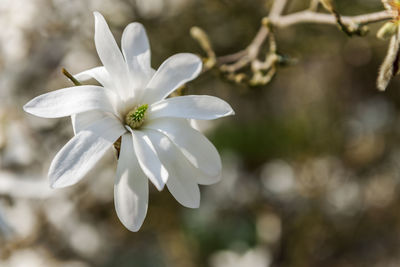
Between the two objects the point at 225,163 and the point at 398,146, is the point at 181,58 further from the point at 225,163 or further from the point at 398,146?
the point at 398,146

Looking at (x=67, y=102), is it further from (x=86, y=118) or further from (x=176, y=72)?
(x=176, y=72)

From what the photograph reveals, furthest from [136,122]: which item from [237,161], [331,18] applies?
[237,161]

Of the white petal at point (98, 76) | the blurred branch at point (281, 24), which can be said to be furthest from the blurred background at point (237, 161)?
the white petal at point (98, 76)

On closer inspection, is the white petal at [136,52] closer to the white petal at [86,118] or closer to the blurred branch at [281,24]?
the white petal at [86,118]

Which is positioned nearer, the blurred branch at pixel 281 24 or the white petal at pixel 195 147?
the white petal at pixel 195 147

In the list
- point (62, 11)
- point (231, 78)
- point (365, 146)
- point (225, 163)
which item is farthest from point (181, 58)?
point (365, 146)

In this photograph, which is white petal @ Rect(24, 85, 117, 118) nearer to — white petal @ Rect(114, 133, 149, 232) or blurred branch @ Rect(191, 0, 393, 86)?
white petal @ Rect(114, 133, 149, 232)

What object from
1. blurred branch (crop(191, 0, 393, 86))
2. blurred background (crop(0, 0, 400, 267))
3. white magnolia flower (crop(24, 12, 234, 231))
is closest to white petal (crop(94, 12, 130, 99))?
white magnolia flower (crop(24, 12, 234, 231))
